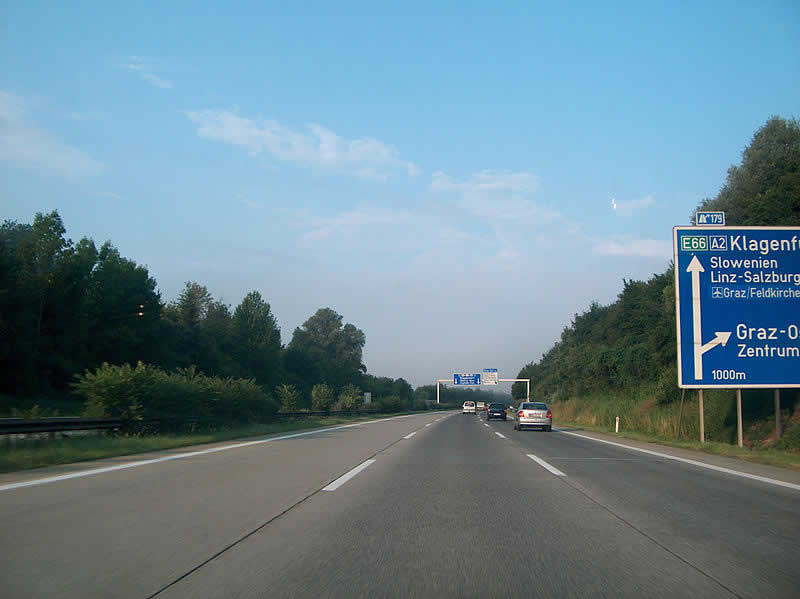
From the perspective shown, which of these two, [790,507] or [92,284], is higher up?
[92,284]

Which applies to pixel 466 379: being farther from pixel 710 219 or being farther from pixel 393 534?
pixel 393 534

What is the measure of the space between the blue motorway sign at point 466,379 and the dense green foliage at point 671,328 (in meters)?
26.2

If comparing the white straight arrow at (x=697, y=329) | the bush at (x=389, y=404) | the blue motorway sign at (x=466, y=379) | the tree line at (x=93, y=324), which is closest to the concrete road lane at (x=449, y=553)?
the white straight arrow at (x=697, y=329)

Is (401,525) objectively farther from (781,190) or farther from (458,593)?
(781,190)

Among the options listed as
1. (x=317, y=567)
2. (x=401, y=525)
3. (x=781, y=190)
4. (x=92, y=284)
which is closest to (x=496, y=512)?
(x=401, y=525)

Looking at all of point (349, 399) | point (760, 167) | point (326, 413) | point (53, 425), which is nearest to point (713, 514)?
point (53, 425)

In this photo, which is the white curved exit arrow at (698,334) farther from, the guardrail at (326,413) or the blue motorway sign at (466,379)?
the blue motorway sign at (466,379)

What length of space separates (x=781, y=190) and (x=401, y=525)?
100 ft

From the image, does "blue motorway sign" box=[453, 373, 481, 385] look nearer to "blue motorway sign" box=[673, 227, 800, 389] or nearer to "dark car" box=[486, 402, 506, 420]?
"dark car" box=[486, 402, 506, 420]

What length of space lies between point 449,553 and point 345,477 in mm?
5706

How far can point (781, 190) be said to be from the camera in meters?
29.8

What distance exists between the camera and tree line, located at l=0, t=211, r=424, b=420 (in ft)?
158

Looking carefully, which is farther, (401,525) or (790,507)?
(790,507)

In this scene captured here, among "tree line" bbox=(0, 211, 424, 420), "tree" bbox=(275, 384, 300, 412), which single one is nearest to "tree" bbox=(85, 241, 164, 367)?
"tree line" bbox=(0, 211, 424, 420)
